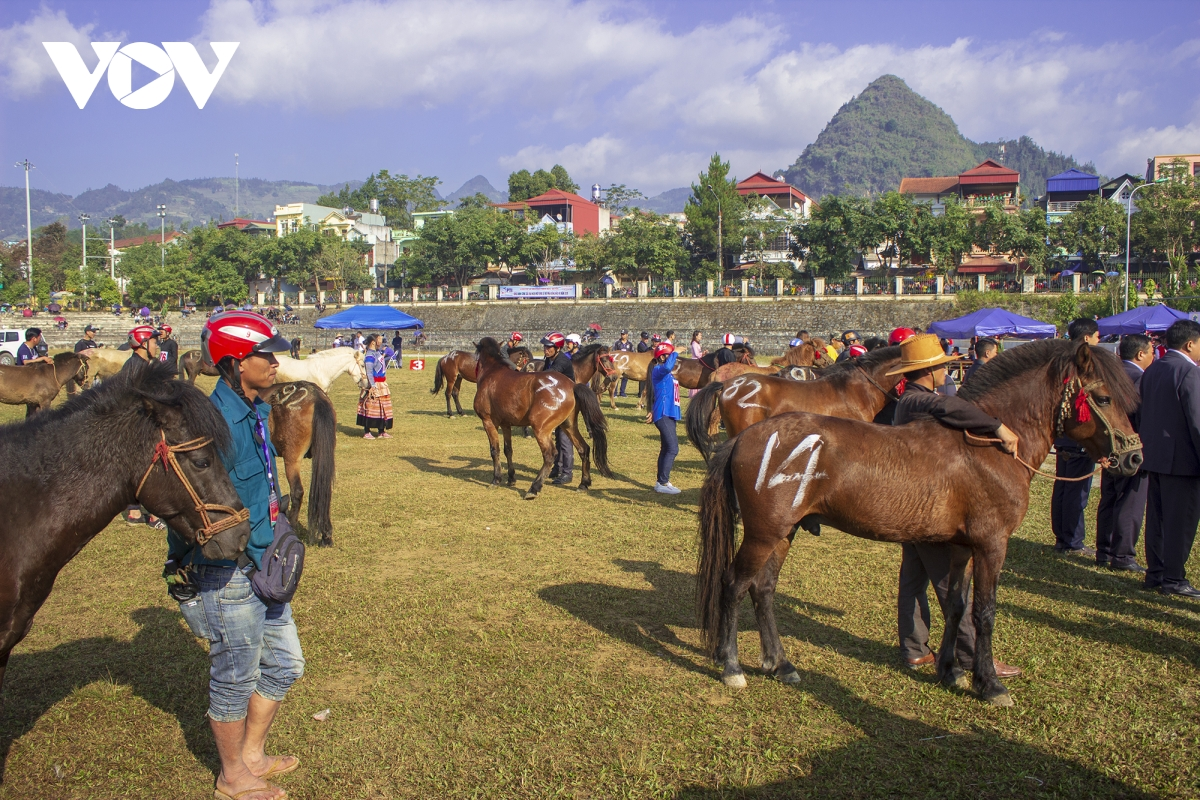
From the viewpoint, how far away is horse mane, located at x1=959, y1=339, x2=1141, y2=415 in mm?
4555

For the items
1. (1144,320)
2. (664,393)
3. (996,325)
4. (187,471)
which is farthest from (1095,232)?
(187,471)

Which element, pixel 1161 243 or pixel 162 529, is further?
pixel 1161 243

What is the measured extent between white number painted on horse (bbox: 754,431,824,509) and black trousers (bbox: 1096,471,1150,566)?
161 inches

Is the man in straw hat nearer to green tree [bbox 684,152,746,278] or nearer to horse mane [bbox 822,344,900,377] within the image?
horse mane [bbox 822,344,900,377]

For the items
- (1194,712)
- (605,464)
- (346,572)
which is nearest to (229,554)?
(346,572)

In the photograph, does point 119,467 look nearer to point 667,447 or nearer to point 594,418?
point 594,418

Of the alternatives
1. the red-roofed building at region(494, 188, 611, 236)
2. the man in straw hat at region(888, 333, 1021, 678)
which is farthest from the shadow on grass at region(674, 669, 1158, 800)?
the red-roofed building at region(494, 188, 611, 236)

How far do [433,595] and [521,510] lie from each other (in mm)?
3111

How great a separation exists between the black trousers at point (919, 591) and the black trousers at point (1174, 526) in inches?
102

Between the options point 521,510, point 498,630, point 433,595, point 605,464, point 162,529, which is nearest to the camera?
point 498,630

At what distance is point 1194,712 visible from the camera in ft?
14.4

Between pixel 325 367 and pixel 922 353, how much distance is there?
11.4 m

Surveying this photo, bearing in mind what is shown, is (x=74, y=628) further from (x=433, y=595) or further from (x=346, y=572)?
(x=433, y=595)

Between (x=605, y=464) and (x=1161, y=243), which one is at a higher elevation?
(x=1161, y=243)
